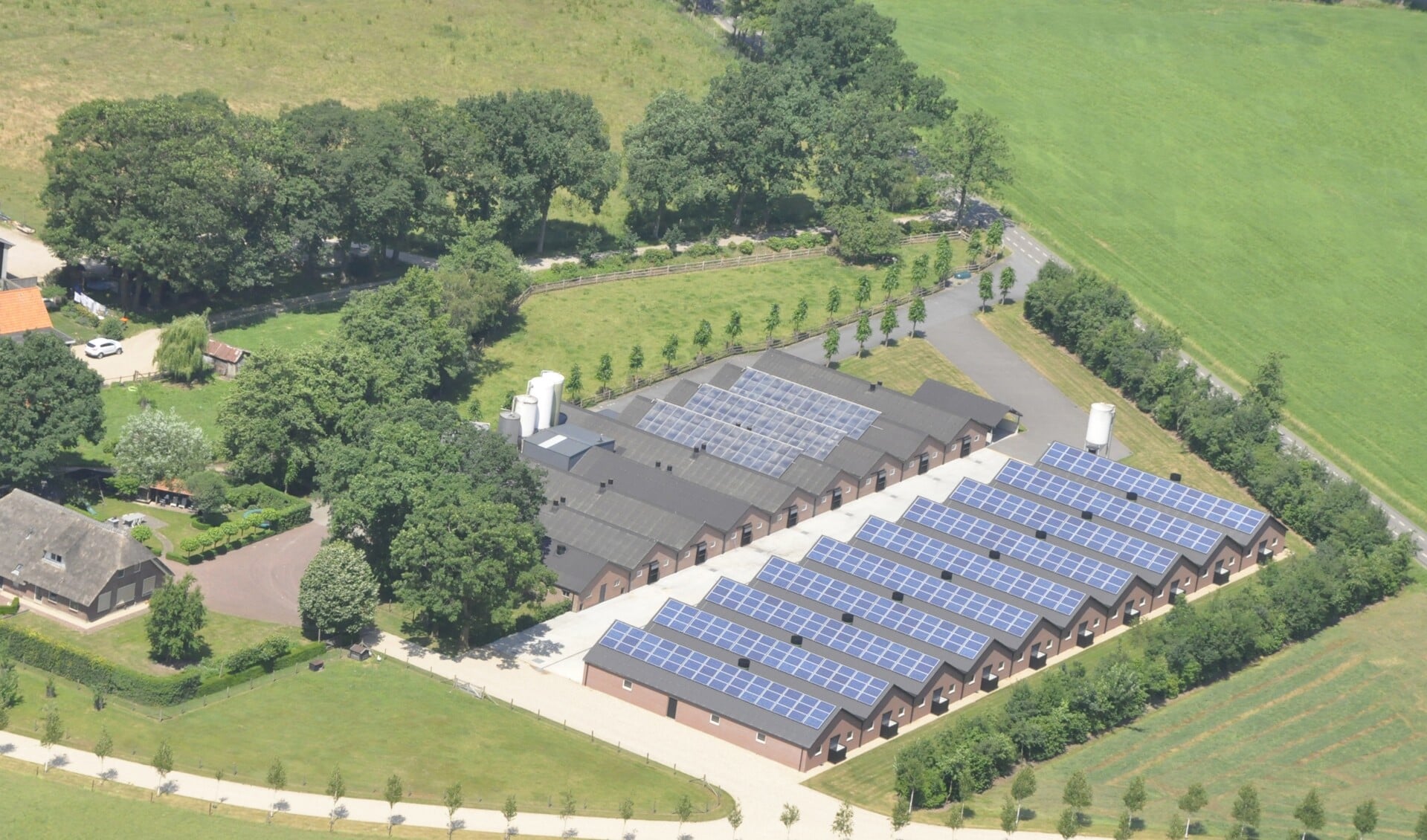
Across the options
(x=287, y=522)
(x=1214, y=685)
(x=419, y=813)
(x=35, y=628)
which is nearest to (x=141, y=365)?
(x=287, y=522)

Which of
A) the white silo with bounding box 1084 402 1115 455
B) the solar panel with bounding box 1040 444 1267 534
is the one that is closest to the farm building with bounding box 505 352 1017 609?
the white silo with bounding box 1084 402 1115 455

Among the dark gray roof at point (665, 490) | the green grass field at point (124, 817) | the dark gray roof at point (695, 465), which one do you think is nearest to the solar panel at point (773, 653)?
the dark gray roof at point (665, 490)

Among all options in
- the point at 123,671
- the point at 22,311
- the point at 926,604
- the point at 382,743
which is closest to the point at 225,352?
the point at 22,311

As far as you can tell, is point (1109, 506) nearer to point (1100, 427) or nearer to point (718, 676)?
point (1100, 427)

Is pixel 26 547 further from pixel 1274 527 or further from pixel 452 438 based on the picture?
pixel 1274 527

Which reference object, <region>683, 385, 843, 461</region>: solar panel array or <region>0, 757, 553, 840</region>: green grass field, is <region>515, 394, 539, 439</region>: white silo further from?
<region>0, 757, 553, 840</region>: green grass field

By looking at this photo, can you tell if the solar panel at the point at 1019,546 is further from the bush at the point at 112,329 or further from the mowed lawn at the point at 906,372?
the bush at the point at 112,329
